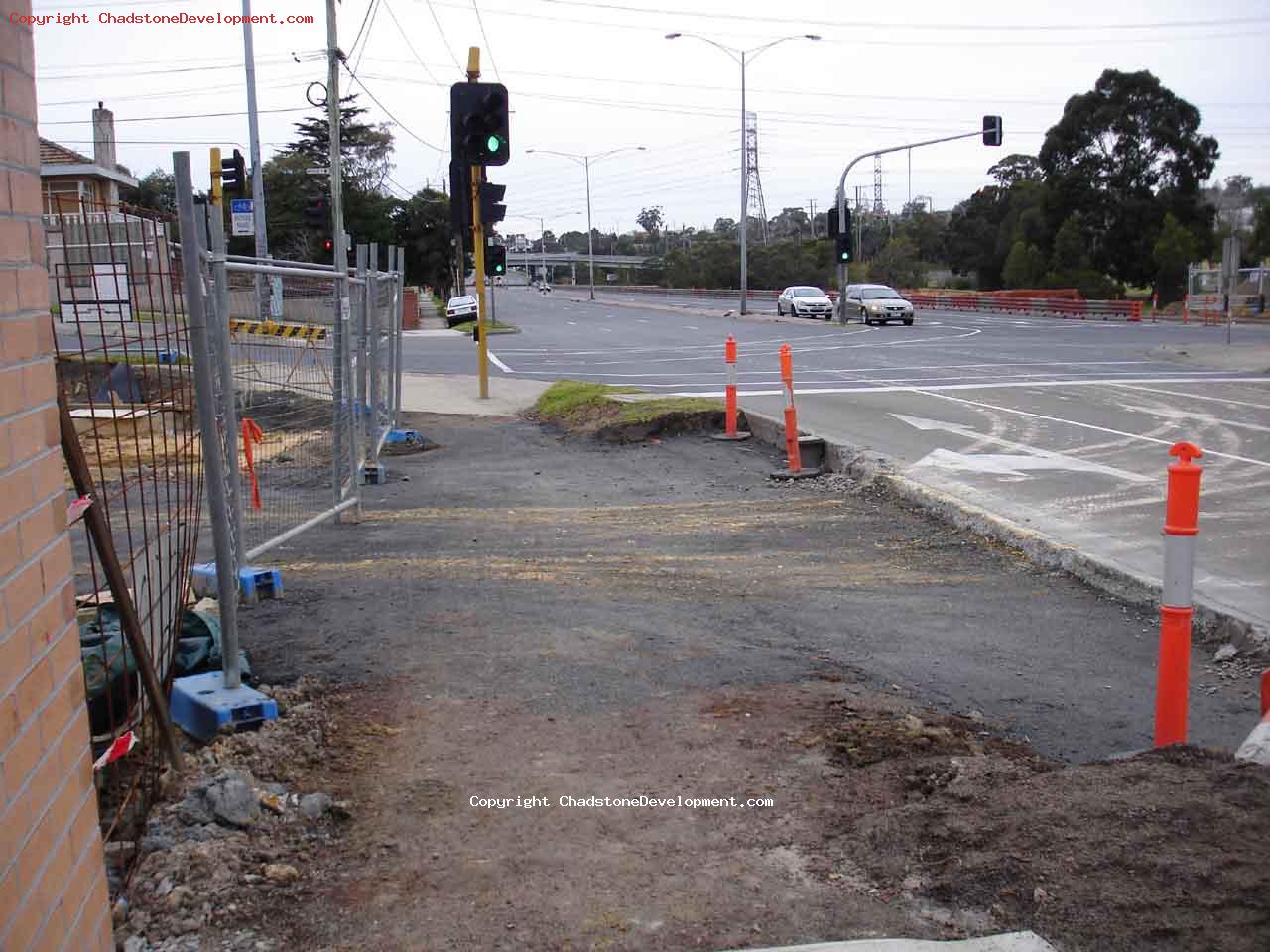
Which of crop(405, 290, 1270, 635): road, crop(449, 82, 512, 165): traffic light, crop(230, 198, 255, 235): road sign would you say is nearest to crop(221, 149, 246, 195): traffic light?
crop(230, 198, 255, 235): road sign

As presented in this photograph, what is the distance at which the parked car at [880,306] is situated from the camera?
45.5 meters

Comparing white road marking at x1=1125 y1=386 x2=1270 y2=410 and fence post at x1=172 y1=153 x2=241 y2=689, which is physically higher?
fence post at x1=172 y1=153 x2=241 y2=689

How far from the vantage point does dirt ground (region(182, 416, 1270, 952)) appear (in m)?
3.38

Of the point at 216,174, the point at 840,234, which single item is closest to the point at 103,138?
the point at 216,174

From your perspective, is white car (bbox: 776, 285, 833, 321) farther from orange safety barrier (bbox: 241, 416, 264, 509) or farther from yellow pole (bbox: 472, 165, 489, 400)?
orange safety barrier (bbox: 241, 416, 264, 509)

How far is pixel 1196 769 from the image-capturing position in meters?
3.88

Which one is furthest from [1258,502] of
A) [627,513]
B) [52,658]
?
[52,658]

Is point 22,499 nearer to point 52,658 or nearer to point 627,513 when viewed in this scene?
point 52,658

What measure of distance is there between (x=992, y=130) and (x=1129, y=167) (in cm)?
2909

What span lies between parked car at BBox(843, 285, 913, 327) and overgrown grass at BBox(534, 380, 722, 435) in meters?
29.6

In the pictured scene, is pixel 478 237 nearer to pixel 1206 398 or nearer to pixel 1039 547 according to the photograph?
pixel 1206 398

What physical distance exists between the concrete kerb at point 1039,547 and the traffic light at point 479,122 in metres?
7.98

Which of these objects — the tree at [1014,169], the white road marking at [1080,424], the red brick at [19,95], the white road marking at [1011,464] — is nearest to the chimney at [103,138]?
the white road marking at [1080,424]

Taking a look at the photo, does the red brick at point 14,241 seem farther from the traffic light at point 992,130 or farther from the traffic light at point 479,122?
the traffic light at point 992,130
